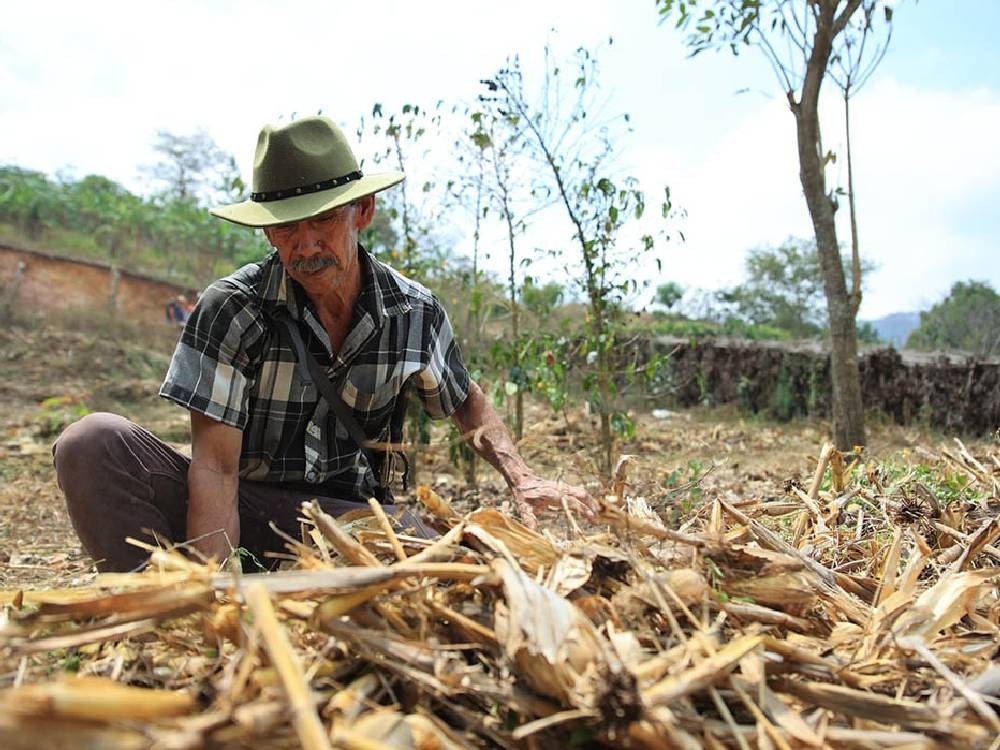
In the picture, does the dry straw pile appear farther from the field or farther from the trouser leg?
the trouser leg

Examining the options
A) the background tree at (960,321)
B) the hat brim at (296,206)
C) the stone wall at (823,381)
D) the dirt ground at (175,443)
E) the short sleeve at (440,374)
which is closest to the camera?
the hat brim at (296,206)

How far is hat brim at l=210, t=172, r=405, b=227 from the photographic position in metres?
2.05

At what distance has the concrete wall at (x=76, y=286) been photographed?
20.6 metres

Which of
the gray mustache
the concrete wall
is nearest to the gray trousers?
the gray mustache

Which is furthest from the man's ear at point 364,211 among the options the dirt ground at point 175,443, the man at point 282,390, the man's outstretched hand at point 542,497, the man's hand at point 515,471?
the man's outstretched hand at point 542,497

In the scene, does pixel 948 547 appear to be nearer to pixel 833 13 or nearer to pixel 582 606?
pixel 582 606

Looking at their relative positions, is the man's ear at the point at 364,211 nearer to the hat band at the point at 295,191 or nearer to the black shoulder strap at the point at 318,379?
the hat band at the point at 295,191

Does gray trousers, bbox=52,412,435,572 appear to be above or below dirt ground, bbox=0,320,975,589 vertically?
above

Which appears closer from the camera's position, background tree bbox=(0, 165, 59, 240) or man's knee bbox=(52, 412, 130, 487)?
man's knee bbox=(52, 412, 130, 487)

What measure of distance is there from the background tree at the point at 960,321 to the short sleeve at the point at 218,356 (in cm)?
1269

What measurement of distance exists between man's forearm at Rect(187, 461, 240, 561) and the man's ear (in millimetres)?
845

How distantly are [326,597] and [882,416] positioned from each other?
1007 cm

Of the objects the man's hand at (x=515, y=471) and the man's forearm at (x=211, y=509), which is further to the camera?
the man's forearm at (x=211, y=509)

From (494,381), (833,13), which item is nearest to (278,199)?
(494,381)
